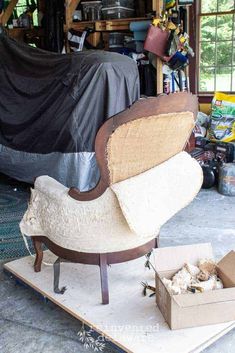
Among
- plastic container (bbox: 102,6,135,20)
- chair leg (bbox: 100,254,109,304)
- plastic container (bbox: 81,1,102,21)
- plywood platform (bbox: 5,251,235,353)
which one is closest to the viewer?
plywood platform (bbox: 5,251,235,353)

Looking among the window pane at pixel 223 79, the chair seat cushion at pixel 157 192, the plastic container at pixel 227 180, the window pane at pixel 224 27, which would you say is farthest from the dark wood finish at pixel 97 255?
the window pane at pixel 224 27

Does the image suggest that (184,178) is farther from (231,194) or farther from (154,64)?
(154,64)

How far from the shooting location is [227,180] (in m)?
4.39

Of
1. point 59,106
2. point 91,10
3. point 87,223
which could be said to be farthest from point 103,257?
point 91,10

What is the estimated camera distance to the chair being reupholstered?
204 cm

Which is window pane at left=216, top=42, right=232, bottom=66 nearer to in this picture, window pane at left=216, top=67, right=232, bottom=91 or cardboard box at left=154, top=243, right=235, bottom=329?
window pane at left=216, top=67, right=232, bottom=91

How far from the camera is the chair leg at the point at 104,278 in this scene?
223 cm

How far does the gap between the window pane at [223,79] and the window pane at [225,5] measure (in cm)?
79

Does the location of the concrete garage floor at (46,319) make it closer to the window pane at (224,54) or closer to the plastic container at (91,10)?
the plastic container at (91,10)

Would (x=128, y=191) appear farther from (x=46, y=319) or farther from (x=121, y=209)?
(x=46, y=319)

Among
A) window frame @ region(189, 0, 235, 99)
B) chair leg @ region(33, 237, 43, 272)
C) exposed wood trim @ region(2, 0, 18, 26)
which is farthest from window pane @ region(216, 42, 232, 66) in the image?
chair leg @ region(33, 237, 43, 272)

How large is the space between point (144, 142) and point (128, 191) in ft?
0.83

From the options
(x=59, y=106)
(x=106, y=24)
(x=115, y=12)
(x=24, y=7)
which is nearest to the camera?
(x=59, y=106)

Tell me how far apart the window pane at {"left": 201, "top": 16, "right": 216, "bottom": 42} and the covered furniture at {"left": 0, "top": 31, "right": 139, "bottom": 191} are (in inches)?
90.9
